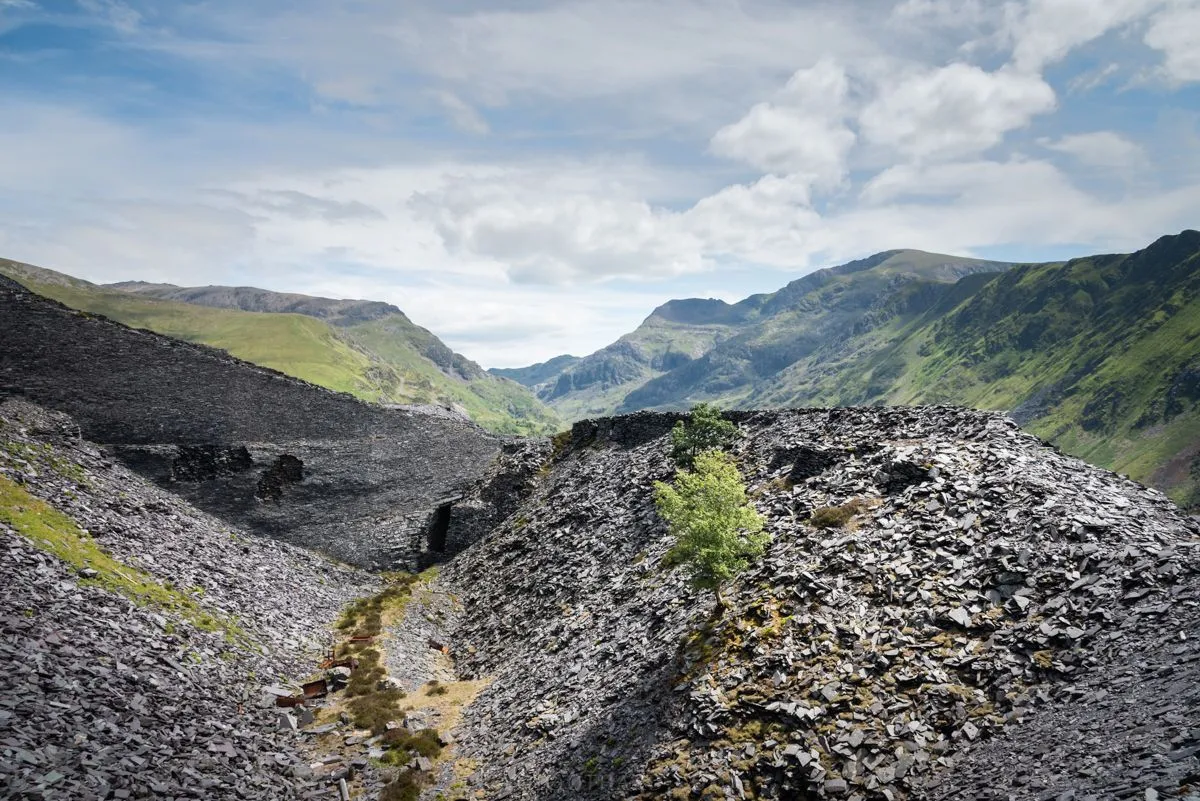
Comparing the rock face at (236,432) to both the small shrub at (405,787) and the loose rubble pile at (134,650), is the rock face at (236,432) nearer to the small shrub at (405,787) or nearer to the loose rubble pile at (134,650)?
the loose rubble pile at (134,650)

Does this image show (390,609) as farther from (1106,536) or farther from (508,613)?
(1106,536)

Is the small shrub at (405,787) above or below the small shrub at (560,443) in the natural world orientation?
below

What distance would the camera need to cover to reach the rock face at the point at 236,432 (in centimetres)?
5031

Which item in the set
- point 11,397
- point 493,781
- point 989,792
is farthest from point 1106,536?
point 11,397

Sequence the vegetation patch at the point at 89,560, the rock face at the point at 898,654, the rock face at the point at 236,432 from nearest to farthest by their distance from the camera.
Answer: the rock face at the point at 898,654, the vegetation patch at the point at 89,560, the rock face at the point at 236,432

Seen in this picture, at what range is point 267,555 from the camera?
4831 centimetres

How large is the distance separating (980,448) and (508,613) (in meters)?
30.3

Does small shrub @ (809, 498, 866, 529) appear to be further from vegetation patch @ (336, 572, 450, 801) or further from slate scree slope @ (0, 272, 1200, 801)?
vegetation patch @ (336, 572, 450, 801)

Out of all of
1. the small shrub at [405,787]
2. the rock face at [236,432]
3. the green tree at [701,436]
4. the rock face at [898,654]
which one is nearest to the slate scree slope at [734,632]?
the rock face at [898,654]

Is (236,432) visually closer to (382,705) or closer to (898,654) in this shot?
(382,705)

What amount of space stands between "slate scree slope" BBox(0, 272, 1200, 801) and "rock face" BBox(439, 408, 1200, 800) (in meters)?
0.10

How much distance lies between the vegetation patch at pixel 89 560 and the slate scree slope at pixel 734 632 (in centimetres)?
135

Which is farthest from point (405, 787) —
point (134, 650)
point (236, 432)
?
point (236, 432)

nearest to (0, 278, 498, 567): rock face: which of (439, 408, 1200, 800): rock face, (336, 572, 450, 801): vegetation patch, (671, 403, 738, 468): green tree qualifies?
(336, 572, 450, 801): vegetation patch
